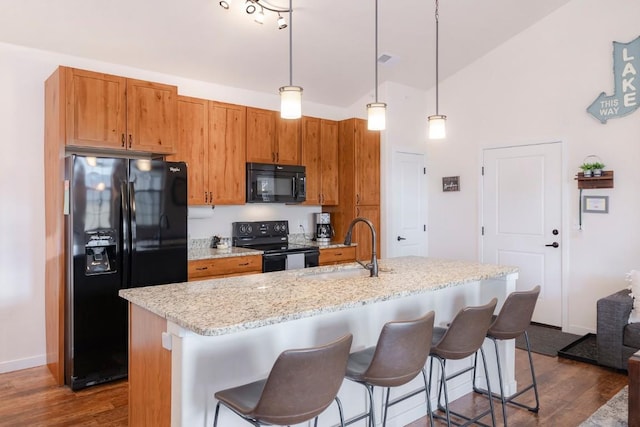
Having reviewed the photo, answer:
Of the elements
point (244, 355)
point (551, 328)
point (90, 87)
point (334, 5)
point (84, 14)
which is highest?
point (334, 5)

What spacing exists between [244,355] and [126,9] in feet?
9.25

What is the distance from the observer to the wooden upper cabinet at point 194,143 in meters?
4.14

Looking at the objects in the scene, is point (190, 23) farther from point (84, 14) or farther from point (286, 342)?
point (286, 342)

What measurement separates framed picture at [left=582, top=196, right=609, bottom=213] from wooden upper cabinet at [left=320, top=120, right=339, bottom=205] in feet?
8.83

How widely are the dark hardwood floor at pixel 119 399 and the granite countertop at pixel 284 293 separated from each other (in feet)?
3.10

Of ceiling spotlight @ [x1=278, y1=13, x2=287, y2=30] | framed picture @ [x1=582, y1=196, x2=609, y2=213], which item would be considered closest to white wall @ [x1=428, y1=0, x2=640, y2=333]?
framed picture @ [x1=582, y1=196, x2=609, y2=213]

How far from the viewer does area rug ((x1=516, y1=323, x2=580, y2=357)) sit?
4.12m

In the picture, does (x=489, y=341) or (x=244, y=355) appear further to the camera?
(x=489, y=341)

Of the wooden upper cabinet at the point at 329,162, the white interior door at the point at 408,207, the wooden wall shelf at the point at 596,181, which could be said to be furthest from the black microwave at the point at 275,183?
the wooden wall shelf at the point at 596,181

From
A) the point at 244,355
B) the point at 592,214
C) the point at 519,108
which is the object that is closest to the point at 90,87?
the point at 244,355

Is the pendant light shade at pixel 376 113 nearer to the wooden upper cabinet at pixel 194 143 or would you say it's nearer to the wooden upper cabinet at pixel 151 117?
the wooden upper cabinet at pixel 151 117

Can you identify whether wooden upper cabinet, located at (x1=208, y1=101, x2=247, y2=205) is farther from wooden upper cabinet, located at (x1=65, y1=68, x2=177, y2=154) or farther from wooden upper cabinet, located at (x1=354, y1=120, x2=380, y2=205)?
wooden upper cabinet, located at (x1=354, y1=120, x2=380, y2=205)

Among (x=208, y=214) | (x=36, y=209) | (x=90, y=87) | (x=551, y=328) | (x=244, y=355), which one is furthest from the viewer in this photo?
(x=551, y=328)

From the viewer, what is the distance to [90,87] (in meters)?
3.44
